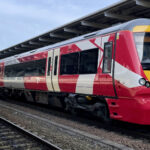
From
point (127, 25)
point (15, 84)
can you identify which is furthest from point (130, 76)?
point (15, 84)

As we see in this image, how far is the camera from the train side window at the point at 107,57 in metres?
7.10

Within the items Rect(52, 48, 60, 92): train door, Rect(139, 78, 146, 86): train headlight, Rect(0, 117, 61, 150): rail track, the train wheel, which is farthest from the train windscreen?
Rect(52, 48, 60, 92): train door

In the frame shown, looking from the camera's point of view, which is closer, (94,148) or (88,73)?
(94,148)

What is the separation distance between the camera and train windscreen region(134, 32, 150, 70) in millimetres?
6458

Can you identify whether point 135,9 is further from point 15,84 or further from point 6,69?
point 6,69

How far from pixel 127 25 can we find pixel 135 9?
206 inches

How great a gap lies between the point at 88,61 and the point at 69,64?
3.84 feet

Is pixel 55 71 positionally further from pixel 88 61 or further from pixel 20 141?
pixel 20 141

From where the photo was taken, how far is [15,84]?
47.6ft

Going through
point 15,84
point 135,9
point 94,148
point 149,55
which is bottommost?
point 94,148

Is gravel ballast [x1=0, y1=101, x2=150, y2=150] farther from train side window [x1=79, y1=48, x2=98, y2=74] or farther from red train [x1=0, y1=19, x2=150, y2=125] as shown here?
train side window [x1=79, y1=48, x2=98, y2=74]

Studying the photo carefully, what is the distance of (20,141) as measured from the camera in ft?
19.6

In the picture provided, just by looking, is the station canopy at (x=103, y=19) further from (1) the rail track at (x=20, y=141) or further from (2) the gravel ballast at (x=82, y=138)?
(1) the rail track at (x=20, y=141)

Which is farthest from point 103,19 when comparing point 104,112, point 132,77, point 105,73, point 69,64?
point 132,77
